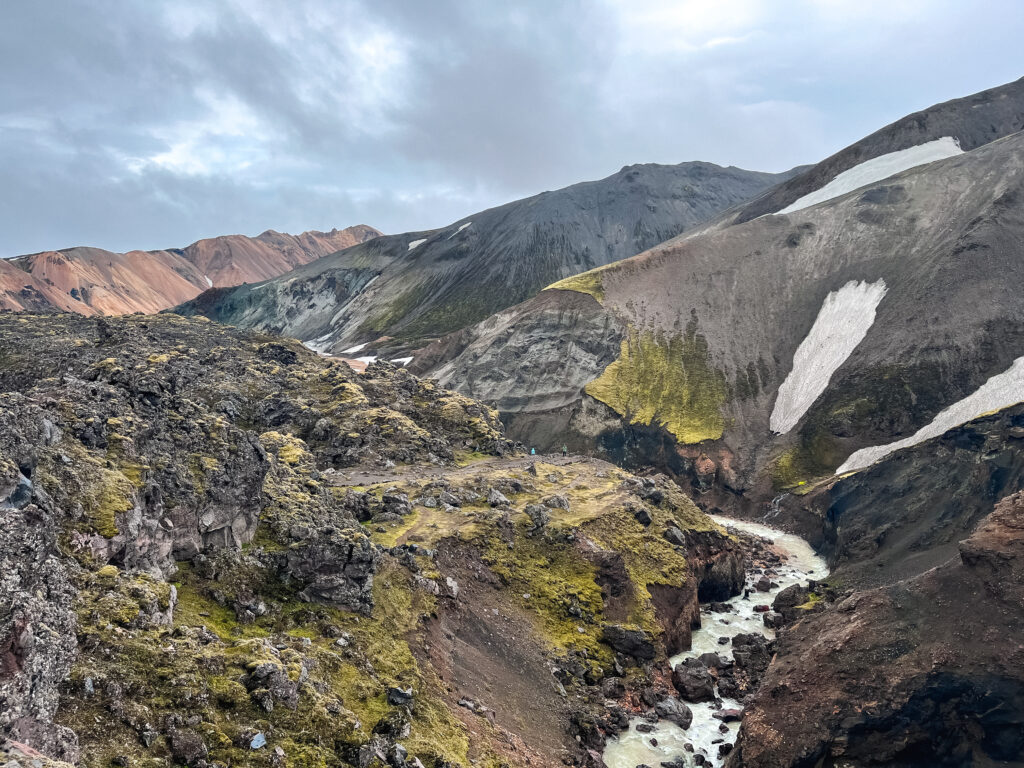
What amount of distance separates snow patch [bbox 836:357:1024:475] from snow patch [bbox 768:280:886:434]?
1487 cm

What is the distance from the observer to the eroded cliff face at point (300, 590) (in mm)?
17406

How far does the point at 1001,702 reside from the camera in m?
27.7

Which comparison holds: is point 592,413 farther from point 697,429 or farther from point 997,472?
point 997,472

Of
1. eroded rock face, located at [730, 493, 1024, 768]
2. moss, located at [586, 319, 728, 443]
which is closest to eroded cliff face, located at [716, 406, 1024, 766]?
eroded rock face, located at [730, 493, 1024, 768]

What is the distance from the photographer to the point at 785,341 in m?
109

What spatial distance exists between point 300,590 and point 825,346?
95687 millimetres

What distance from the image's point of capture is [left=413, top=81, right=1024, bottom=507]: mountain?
277 feet

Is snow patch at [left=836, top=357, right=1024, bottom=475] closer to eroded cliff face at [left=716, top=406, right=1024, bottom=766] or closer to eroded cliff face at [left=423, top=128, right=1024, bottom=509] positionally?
eroded cliff face at [left=423, top=128, right=1024, bottom=509]

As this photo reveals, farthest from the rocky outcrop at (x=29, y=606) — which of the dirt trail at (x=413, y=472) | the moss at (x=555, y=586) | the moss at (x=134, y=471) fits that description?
the dirt trail at (x=413, y=472)

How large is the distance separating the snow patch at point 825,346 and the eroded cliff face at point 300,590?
1810 inches

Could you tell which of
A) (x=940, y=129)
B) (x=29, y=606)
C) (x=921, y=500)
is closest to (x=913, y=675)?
(x=29, y=606)

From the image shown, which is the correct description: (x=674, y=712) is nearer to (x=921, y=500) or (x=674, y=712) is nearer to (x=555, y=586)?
(x=555, y=586)

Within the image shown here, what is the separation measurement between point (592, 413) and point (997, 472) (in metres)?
55.0

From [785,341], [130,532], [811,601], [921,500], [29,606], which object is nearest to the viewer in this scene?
[29,606]
